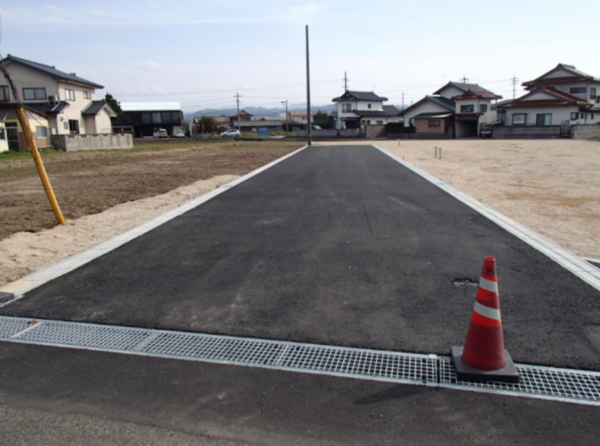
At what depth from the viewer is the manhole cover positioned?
4.61 m

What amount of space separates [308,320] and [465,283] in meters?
1.84

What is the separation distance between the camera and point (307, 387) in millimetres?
2938

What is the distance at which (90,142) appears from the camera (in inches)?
1362

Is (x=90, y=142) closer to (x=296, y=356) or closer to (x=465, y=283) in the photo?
(x=465, y=283)

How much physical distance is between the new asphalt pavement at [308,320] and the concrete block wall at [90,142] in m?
29.8

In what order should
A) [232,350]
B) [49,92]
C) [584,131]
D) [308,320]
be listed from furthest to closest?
[584,131], [49,92], [308,320], [232,350]

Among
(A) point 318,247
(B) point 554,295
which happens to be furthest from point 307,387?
(A) point 318,247

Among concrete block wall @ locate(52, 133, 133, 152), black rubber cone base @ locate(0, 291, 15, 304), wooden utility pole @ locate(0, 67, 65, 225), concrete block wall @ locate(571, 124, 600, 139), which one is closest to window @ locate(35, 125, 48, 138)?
concrete block wall @ locate(52, 133, 133, 152)

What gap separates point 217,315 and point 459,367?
211cm

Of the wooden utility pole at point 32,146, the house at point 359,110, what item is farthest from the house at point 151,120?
the wooden utility pole at point 32,146

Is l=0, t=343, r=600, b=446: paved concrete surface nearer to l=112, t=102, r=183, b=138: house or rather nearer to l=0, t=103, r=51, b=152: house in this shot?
l=0, t=103, r=51, b=152: house

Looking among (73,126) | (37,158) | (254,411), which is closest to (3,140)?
(73,126)

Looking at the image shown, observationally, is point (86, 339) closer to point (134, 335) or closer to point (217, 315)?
point (134, 335)

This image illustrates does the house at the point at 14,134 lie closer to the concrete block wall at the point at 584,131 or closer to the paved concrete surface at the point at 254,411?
the paved concrete surface at the point at 254,411
